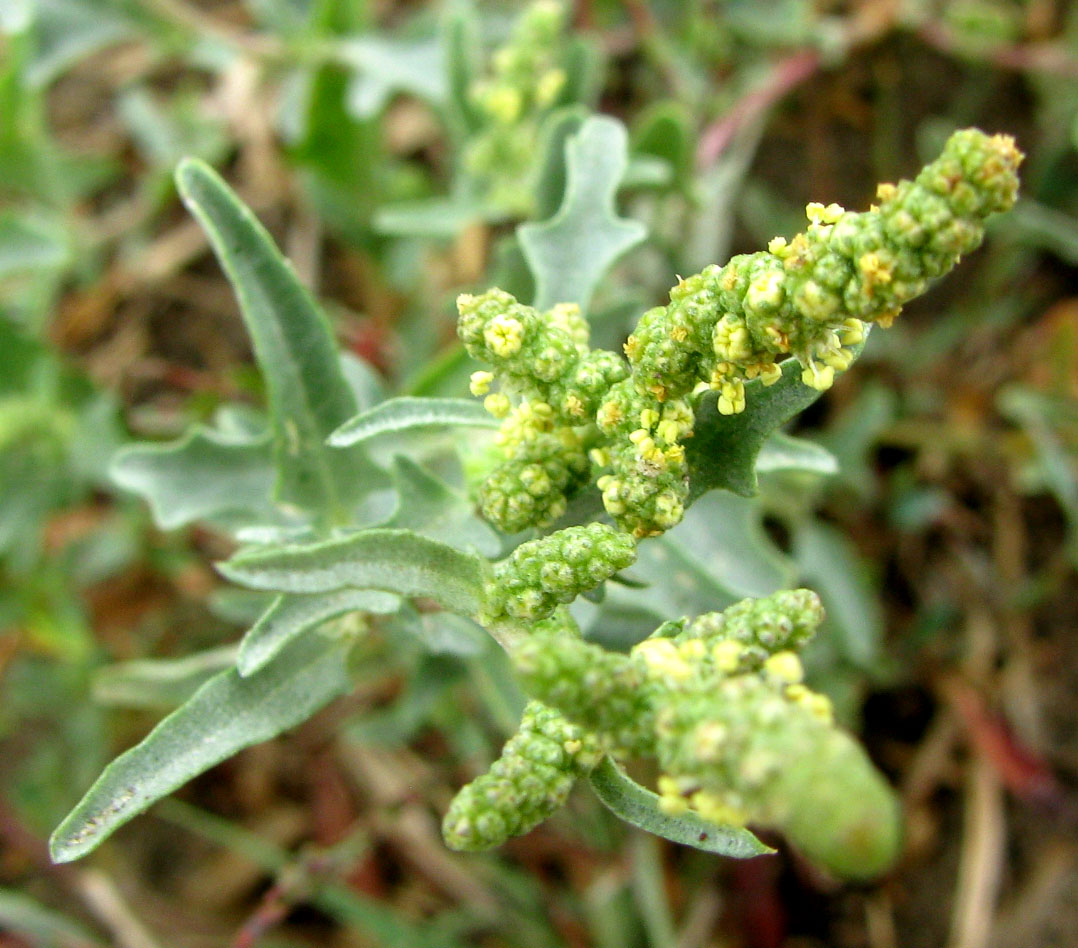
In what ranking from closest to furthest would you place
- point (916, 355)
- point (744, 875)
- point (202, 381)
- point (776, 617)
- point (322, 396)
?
1. point (776, 617)
2. point (322, 396)
3. point (744, 875)
4. point (916, 355)
5. point (202, 381)

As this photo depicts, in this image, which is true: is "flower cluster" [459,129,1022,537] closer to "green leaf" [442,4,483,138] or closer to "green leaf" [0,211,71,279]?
"green leaf" [442,4,483,138]

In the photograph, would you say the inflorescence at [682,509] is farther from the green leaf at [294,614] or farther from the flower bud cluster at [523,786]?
the green leaf at [294,614]

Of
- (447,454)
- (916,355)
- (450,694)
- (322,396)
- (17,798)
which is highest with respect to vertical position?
(322,396)

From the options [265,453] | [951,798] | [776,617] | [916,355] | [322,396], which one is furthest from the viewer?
[916,355]

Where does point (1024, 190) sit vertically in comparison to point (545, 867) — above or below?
above

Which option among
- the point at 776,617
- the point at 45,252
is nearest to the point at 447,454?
the point at 776,617

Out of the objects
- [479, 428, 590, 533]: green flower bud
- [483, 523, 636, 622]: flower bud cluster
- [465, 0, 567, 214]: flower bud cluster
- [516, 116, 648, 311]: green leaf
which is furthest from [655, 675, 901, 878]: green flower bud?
[465, 0, 567, 214]: flower bud cluster

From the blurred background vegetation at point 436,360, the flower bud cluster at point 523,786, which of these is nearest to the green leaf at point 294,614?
the flower bud cluster at point 523,786

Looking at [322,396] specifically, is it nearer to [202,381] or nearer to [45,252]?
[45,252]
